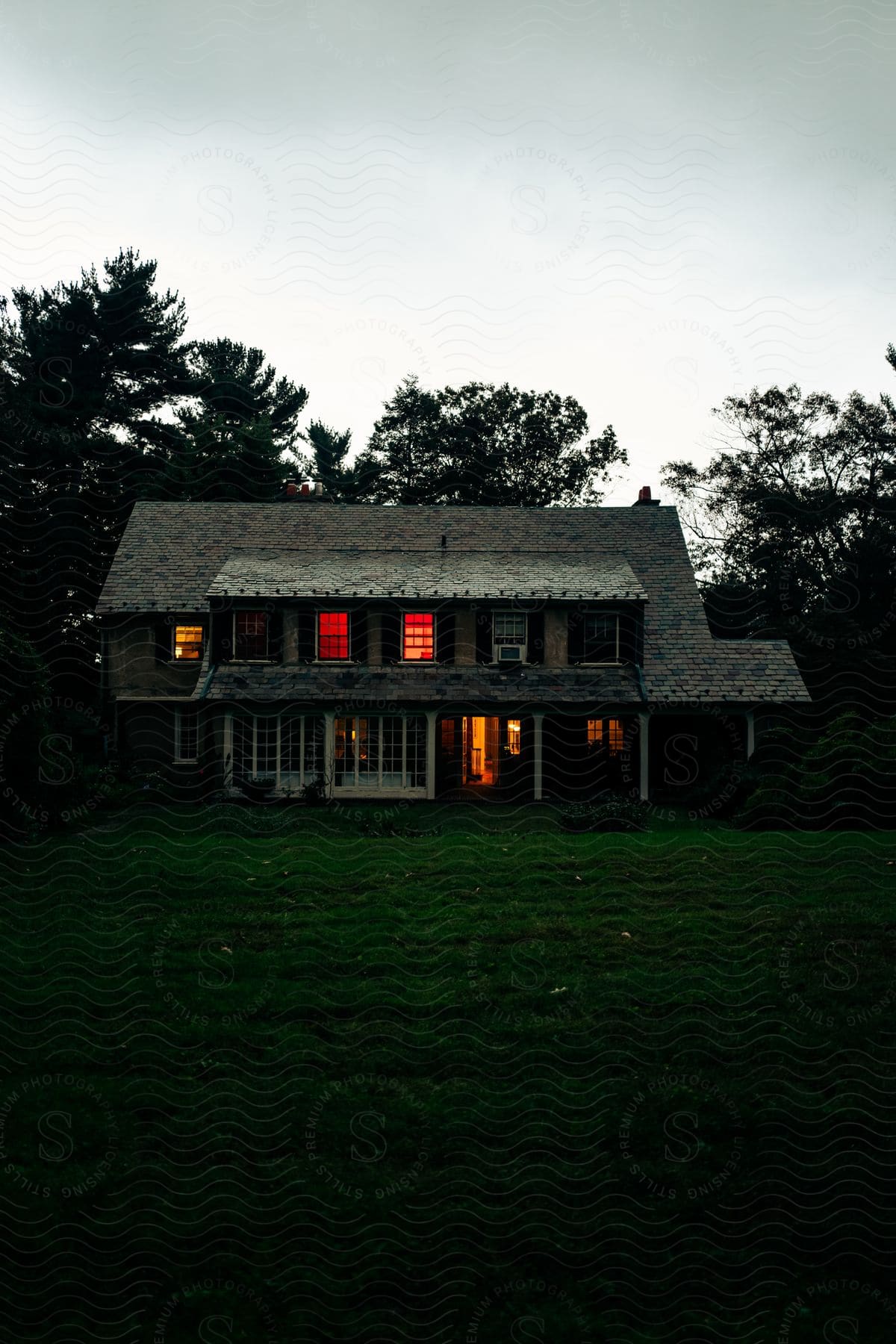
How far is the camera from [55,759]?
14961mm

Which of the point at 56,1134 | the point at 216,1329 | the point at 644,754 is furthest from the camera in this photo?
the point at 644,754

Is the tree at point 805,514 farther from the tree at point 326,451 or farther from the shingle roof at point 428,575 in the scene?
the tree at point 326,451

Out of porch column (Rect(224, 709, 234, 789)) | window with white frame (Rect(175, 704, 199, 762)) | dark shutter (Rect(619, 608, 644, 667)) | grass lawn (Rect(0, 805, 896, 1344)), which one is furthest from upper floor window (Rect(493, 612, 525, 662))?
grass lawn (Rect(0, 805, 896, 1344))

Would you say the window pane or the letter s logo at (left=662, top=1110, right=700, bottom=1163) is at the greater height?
the window pane

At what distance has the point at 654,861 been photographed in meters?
12.0

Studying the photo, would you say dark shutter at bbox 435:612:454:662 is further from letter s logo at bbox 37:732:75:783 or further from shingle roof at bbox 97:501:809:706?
letter s logo at bbox 37:732:75:783

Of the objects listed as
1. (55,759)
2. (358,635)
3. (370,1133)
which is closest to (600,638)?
(358,635)

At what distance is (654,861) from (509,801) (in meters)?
8.12

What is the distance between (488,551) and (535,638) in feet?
11.4

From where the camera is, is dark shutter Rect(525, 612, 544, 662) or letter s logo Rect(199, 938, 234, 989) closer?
letter s logo Rect(199, 938, 234, 989)

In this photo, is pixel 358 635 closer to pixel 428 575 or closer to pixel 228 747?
pixel 428 575

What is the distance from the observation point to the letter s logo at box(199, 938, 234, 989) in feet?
25.6

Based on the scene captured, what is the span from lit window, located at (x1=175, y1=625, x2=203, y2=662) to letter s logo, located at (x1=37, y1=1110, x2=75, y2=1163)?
60.4 ft

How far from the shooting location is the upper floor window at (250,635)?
71.5 ft
